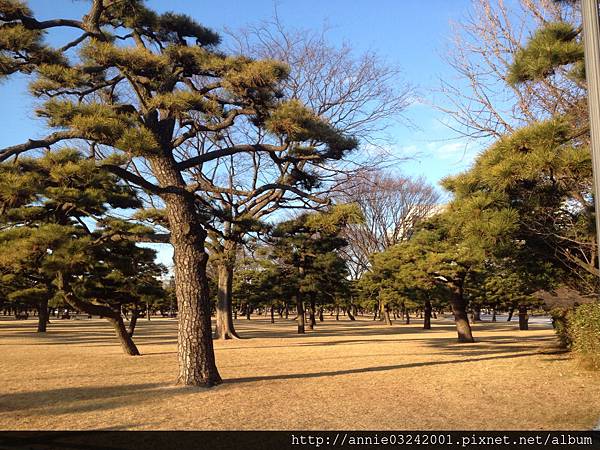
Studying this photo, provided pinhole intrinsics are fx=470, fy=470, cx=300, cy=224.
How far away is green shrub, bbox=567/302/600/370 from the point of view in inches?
289

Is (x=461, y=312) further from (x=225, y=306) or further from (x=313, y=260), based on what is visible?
(x=313, y=260)

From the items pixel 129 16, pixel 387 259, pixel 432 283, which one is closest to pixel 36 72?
pixel 129 16

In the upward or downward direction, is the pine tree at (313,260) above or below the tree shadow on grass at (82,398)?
above

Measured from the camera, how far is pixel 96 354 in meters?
12.2

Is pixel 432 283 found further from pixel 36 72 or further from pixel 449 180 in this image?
pixel 36 72

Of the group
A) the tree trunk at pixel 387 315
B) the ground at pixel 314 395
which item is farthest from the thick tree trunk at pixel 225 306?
the tree trunk at pixel 387 315

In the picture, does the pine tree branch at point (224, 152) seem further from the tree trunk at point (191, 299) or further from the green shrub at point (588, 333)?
the green shrub at point (588, 333)

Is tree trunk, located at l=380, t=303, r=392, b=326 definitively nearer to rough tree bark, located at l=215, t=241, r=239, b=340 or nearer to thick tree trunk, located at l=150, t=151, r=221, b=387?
rough tree bark, located at l=215, t=241, r=239, b=340

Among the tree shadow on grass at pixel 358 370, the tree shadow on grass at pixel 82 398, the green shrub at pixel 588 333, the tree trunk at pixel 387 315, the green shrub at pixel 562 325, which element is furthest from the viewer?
the tree trunk at pixel 387 315

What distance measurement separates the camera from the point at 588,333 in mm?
7590

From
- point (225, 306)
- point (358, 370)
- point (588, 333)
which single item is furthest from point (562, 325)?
point (225, 306)

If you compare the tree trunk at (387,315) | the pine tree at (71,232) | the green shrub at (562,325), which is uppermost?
the pine tree at (71,232)

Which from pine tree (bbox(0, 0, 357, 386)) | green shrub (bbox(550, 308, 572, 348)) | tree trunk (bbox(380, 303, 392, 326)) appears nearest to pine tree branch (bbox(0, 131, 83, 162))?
pine tree (bbox(0, 0, 357, 386))

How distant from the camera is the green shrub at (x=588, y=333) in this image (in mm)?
7352
